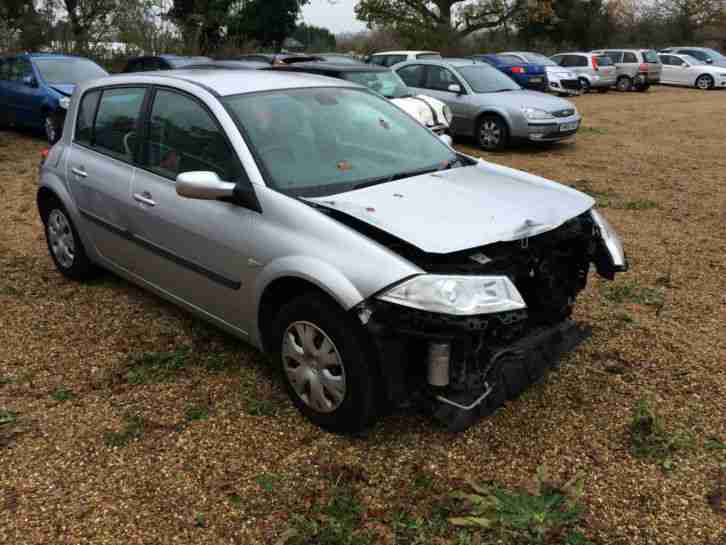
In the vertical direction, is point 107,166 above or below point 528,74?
below

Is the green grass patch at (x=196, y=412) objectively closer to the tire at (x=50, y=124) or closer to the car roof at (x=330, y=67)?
the car roof at (x=330, y=67)

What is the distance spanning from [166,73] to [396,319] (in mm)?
2542

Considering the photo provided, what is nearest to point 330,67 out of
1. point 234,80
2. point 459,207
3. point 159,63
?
point 234,80

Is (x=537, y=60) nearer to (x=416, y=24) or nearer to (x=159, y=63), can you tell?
(x=159, y=63)

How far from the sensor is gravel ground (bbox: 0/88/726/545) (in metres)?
2.87

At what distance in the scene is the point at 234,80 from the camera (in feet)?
13.4

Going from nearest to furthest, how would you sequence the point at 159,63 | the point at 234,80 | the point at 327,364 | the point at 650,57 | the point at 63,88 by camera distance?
the point at 327,364, the point at 234,80, the point at 63,88, the point at 159,63, the point at 650,57

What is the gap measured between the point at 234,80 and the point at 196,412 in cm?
197

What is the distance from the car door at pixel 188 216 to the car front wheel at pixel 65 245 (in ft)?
3.43

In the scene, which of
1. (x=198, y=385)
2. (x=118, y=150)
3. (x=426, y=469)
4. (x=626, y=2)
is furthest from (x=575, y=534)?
(x=626, y=2)

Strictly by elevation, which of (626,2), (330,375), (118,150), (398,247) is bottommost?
(330,375)

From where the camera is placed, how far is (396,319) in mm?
2879

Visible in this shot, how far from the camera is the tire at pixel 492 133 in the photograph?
11.7 metres

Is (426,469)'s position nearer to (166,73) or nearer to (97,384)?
(97,384)
